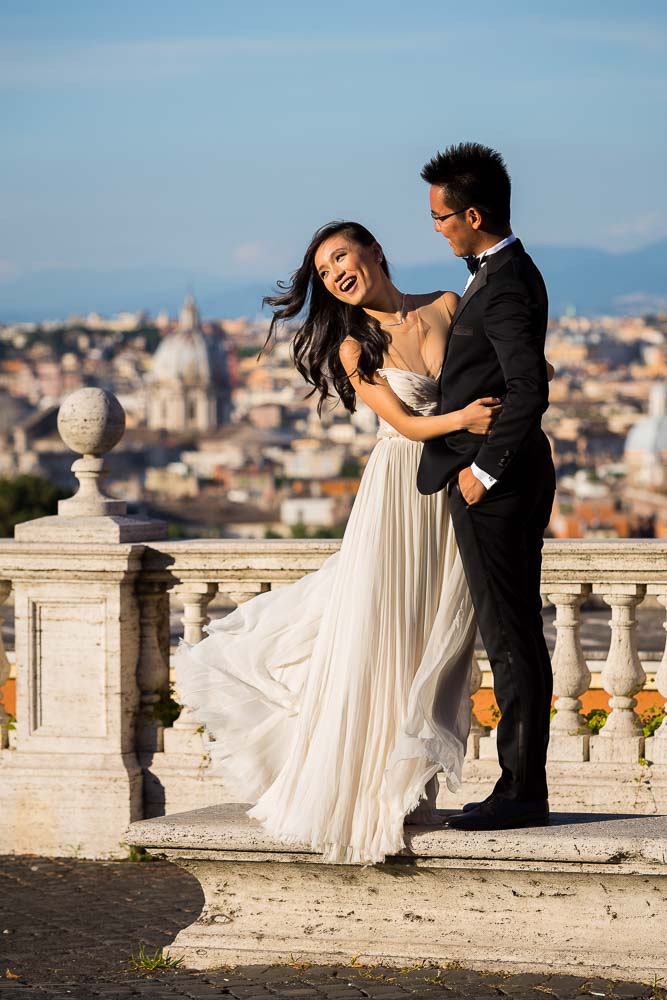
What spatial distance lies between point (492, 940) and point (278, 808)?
19.4 inches

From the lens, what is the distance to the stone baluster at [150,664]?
540 centimetres

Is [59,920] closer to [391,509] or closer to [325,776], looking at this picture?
[325,776]

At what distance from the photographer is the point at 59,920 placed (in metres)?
4.52

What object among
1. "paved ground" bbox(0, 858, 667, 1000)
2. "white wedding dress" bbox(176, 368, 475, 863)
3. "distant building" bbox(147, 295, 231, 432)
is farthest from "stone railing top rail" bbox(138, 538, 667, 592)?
"distant building" bbox(147, 295, 231, 432)

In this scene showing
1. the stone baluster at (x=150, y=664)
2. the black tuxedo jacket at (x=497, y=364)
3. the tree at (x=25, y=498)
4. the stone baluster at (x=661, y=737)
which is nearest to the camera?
the black tuxedo jacket at (x=497, y=364)

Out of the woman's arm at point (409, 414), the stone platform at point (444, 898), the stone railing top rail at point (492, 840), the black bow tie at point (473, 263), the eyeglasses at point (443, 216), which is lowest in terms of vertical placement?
the stone platform at point (444, 898)

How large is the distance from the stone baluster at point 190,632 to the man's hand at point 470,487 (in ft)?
6.22

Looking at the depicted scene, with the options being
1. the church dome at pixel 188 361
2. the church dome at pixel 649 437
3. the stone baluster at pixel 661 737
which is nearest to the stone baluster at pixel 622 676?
the stone baluster at pixel 661 737

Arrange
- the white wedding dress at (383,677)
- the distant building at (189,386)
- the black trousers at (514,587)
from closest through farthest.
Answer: the black trousers at (514,587) → the white wedding dress at (383,677) → the distant building at (189,386)

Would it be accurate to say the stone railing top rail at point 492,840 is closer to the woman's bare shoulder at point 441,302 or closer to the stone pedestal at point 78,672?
the woman's bare shoulder at point 441,302

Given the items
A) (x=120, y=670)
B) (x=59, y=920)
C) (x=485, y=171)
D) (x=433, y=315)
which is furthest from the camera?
(x=120, y=670)

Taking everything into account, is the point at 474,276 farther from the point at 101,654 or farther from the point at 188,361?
the point at 188,361

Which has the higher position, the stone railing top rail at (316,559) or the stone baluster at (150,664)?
the stone railing top rail at (316,559)

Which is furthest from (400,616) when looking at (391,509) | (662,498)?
(662,498)
